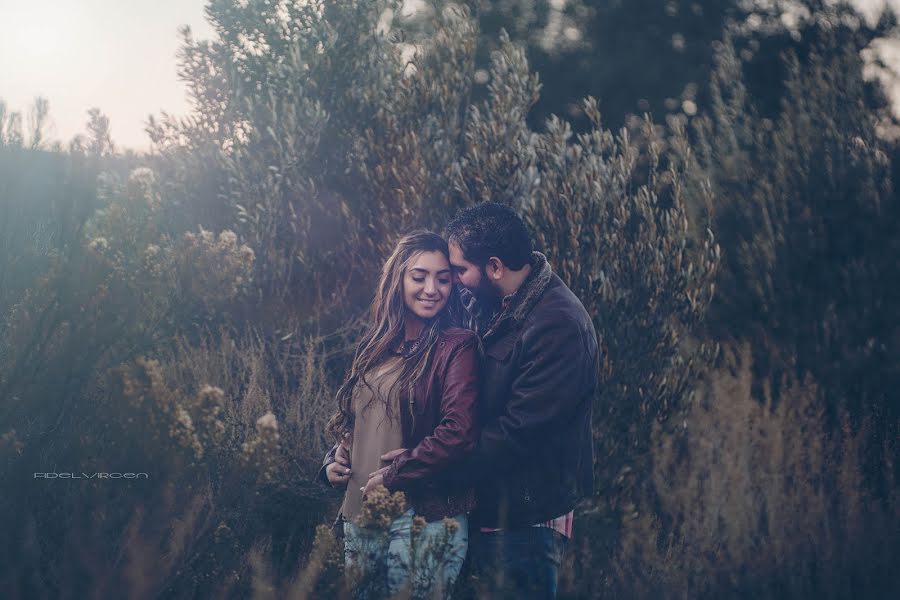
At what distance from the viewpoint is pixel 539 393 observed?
3080mm

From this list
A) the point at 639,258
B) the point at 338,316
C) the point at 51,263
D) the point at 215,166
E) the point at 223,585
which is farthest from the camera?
the point at 215,166

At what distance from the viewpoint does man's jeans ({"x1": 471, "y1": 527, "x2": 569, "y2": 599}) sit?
325cm

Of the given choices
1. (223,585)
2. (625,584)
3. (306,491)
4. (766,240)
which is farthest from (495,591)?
(766,240)

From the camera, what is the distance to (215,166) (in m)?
7.66

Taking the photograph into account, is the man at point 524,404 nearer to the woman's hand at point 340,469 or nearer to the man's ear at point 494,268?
the man's ear at point 494,268

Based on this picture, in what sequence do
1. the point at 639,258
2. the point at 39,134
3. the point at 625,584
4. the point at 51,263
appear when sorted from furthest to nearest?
the point at 639,258 → the point at 625,584 → the point at 39,134 → the point at 51,263

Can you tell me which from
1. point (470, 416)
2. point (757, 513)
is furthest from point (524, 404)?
point (757, 513)

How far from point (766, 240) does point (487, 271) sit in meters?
5.42

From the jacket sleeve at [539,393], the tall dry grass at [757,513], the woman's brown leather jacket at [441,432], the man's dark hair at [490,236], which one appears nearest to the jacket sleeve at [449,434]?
the woman's brown leather jacket at [441,432]

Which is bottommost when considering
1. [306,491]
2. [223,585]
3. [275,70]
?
[223,585]

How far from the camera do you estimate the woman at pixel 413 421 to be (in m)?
3.02

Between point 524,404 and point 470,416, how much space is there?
21 cm

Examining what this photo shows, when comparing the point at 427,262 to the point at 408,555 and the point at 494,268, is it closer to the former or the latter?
the point at 494,268

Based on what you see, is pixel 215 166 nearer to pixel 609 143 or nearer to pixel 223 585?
pixel 609 143
